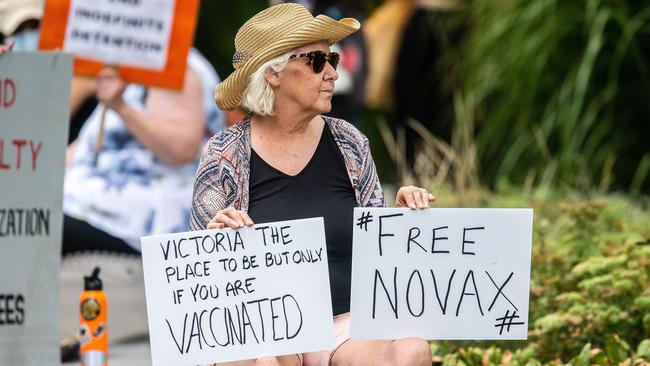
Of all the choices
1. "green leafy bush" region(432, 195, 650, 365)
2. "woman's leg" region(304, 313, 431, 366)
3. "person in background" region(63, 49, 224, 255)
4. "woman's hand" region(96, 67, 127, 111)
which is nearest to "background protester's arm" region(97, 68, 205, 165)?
"person in background" region(63, 49, 224, 255)

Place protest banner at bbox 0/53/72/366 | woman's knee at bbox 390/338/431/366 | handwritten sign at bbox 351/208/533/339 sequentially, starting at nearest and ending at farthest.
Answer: woman's knee at bbox 390/338/431/366
handwritten sign at bbox 351/208/533/339
protest banner at bbox 0/53/72/366

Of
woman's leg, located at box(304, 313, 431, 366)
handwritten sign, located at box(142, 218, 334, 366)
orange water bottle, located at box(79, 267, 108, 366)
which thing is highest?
handwritten sign, located at box(142, 218, 334, 366)

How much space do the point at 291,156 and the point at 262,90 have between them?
0.78 ft

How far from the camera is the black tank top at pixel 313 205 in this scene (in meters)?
5.59

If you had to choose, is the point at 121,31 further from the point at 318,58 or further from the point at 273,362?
the point at 273,362

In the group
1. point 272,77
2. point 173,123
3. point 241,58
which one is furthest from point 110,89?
point 272,77

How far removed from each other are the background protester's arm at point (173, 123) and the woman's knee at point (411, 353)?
135 inches

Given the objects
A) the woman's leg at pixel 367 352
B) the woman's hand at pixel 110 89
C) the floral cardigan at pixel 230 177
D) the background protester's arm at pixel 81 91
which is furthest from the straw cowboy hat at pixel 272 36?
the background protester's arm at pixel 81 91

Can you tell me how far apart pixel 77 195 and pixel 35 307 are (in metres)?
2.17

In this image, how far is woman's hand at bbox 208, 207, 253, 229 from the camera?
5348 mm

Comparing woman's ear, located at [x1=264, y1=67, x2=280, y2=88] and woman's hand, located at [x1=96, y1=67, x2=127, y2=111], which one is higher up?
woman's ear, located at [x1=264, y1=67, x2=280, y2=88]

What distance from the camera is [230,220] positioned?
5.34 meters

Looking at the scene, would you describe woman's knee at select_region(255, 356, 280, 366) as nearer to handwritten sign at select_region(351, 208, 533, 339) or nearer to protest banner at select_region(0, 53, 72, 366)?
handwritten sign at select_region(351, 208, 533, 339)

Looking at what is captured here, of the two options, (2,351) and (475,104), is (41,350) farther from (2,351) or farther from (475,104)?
(475,104)
